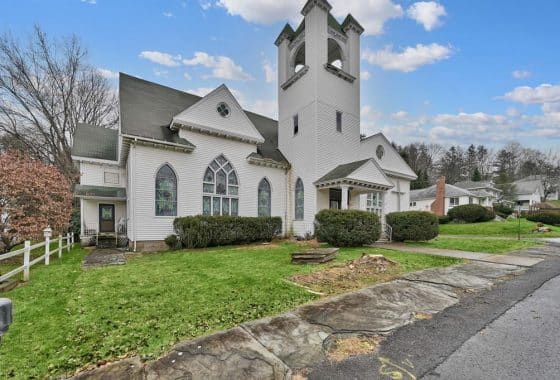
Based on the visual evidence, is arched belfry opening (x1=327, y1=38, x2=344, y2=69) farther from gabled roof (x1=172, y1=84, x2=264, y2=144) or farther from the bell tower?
gabled roof (x1=172, y1=84, x2=264, y2=144)

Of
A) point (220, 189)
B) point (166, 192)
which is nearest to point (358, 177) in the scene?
point (220, 189)

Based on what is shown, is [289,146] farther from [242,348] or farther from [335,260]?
[242,348]

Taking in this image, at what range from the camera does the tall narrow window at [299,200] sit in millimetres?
15469

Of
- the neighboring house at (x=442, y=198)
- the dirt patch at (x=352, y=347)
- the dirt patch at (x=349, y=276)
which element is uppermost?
the neighboring house at (x=442, y=198)

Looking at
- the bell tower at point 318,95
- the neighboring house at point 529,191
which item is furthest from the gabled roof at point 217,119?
the neighboring house at point 529,191

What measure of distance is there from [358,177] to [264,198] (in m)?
5.47

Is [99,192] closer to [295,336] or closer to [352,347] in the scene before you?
[295,336]

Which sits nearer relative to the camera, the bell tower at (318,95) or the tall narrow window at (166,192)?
the tall narrow window at (166,192)

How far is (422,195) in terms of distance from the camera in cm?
4009

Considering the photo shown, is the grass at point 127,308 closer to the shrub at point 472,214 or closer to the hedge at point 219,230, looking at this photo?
the hedge at point 219,230

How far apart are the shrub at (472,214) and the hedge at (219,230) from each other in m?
24.8

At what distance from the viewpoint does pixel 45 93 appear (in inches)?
851

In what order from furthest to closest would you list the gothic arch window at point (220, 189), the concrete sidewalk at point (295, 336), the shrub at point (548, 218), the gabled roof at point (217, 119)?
1. the shrub at point (548, 218)
2. the gothic arch window at point (220, 189)
3. the gabled roof at point (217, 119)
4. the concrete sidewalk at point (295, 336)

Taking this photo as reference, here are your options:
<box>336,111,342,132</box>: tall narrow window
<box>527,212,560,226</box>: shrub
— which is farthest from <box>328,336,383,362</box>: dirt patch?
<box>527,212,560,226</box>: shrub
